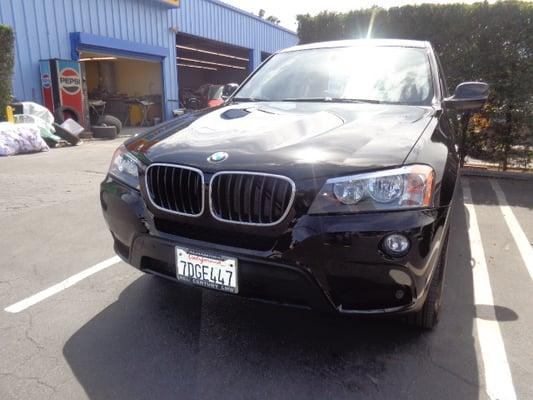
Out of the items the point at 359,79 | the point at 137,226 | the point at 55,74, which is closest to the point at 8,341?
the point at 137,226

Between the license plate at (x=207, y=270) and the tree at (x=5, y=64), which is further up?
the tree at (x=5, y=64)

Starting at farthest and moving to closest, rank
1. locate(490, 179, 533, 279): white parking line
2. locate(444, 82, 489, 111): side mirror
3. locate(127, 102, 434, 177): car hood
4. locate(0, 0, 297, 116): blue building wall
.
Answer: locate(0, 0, 297, 116): blue building wall
locate(490, 179, 533, 279): white parking line
locate(444, 82, 489, 111): side mirror
locate(127, 102, 434, 177): car hood

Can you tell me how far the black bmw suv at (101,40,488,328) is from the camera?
2.05 meters

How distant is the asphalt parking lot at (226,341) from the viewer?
220cm

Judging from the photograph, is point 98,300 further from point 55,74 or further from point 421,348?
point 55,74

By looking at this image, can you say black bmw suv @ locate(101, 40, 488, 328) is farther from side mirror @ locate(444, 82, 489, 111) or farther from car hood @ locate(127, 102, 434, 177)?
side mirror @ locate(444, 82, 489, 111)

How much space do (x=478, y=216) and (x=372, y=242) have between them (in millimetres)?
3933

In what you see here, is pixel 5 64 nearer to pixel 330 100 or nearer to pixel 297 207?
pixel 330 100

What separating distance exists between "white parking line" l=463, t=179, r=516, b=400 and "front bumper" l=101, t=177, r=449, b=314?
1.79ft

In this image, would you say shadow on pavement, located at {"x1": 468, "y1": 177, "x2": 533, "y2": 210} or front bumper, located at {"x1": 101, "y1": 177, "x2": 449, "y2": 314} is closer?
front bumper, located at {"x1": 101, "y1": 177, "x2": 449, "y2": 314}

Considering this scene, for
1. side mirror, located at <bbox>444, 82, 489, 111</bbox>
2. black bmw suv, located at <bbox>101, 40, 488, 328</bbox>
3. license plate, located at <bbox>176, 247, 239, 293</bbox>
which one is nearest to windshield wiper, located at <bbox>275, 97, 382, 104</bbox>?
black bmw suv, located at <bbox>101, 40, 488, 328</bbox>

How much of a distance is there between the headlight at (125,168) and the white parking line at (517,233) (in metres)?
3.02

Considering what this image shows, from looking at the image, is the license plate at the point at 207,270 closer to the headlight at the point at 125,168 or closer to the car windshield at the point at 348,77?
the headlight at the point at 125,168

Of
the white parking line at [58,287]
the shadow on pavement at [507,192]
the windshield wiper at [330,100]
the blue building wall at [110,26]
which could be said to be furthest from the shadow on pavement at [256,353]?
the blue building wall at [110,26]
